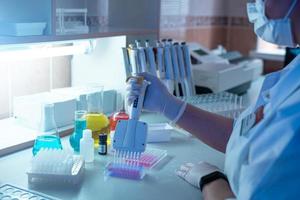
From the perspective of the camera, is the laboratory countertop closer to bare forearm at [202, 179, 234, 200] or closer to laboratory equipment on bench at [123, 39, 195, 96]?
bare forearm at [202, 179, 234, 200]

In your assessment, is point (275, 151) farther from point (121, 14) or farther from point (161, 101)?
point (121, 14)

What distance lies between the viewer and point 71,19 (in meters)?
1.67

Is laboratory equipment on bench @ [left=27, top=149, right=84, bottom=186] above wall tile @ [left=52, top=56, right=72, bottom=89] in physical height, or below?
below

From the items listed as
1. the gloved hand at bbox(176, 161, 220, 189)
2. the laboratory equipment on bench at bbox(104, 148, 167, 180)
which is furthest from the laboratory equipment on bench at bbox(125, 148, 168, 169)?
the gloved hand at bbox(176, 161, 220, 189)

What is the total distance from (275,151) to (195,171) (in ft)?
1.38

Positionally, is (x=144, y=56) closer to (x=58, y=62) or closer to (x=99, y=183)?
(x=58, y=62)

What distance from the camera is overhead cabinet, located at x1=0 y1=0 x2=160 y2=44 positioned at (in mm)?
1380

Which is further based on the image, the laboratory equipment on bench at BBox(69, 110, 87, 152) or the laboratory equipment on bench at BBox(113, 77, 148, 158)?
the laboratory equipment on bench at BBox(69, 110, 87, 152)

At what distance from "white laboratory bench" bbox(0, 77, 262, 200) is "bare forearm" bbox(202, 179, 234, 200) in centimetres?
3

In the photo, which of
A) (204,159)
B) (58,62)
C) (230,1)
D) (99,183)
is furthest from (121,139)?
(230,1)

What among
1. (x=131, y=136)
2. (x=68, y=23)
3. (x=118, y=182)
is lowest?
(x=118, y=182)

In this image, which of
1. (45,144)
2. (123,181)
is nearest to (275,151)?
(123,181)

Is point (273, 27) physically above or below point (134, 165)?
above

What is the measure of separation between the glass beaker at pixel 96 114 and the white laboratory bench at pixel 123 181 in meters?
0.12
